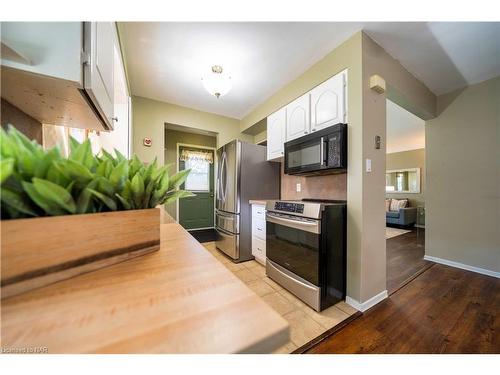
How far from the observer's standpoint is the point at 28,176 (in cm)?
39

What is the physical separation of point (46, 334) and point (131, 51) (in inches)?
93.2

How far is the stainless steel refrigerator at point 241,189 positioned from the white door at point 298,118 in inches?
26.1

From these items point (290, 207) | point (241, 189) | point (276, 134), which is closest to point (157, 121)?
point (241, 189)

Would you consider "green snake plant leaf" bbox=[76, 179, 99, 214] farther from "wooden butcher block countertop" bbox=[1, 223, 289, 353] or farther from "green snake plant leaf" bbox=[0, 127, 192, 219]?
"wooden butcher block countertop" bbox=[1, 223, 289, 353]

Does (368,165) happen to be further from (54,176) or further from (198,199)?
(198,199)

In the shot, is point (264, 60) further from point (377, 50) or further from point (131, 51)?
point (131, 51)

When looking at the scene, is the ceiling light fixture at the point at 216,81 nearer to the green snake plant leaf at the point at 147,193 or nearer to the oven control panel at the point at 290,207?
the oven control panel at the point at 290,207

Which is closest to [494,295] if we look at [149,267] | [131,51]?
[149,267]

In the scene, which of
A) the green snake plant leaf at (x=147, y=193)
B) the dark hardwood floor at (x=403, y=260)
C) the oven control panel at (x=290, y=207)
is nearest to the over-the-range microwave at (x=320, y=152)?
the oven control panel at (x=290, y=207)

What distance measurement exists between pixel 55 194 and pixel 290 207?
5.22 feet

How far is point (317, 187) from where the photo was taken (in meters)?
2.20

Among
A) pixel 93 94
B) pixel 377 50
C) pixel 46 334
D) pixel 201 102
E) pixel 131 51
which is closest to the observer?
pixel 46 334

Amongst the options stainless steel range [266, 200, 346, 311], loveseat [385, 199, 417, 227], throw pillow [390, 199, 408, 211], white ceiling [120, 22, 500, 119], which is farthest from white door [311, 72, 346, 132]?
throw pillow [390, 199, 408, 211]
